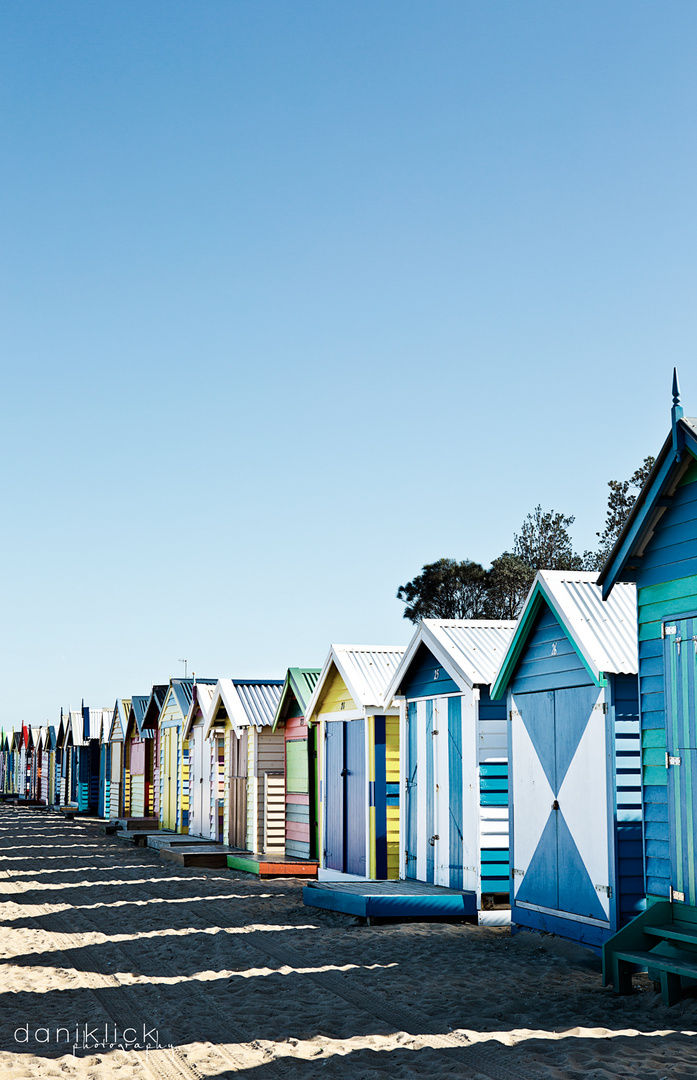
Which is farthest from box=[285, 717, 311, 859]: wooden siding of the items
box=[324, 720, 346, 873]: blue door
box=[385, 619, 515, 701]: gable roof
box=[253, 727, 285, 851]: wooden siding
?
box=[385, 619, 515, 701]: gable roof

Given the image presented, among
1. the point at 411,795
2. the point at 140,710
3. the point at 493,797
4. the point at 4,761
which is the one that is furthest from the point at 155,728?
the point at 4,761

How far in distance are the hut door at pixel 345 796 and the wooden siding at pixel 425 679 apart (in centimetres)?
133

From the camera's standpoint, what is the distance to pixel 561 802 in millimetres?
10695

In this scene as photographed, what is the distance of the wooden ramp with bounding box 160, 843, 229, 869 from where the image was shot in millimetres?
21109

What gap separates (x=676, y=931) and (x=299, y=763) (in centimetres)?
1249

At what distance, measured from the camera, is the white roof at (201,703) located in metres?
25.4

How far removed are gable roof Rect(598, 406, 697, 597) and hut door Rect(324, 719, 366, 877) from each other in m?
7.49

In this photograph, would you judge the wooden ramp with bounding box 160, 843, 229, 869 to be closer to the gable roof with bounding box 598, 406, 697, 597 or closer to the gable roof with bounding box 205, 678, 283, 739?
the gable roof with bounding box 205, 678, 283, 739

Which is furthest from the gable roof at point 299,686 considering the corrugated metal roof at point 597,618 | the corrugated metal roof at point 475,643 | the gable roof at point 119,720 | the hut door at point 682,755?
the gable roof at point 119,720

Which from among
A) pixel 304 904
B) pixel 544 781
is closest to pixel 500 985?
pixel 544 781

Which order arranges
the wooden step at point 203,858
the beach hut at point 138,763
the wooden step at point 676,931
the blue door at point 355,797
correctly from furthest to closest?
the beach hut at point 138,763 < the wooden step at point 203,858 < the blue door at point 355,797 < the wooden step at point 676,931

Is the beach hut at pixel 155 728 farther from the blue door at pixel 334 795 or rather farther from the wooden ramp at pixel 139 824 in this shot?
the blue door at pixel 334 795

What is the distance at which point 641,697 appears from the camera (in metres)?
9.20

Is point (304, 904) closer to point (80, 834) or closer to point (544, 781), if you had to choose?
point (544, 781)
